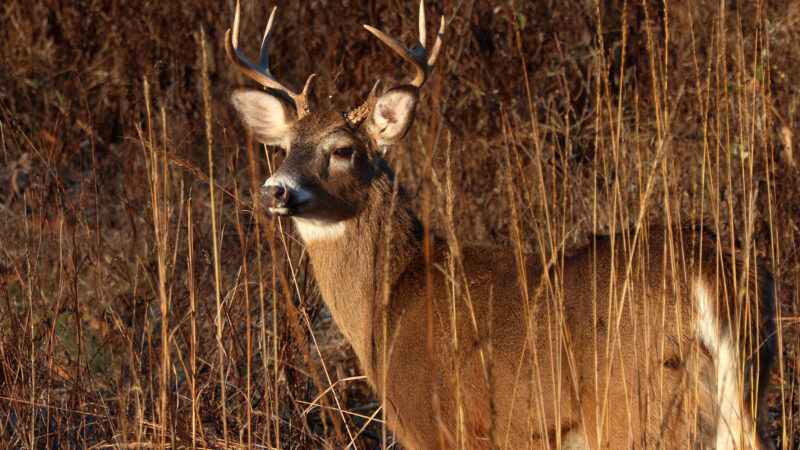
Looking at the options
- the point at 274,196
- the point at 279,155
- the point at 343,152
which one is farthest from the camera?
the point at 279,155

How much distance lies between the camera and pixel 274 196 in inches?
127

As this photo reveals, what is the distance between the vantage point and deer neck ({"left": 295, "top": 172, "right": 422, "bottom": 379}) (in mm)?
3484

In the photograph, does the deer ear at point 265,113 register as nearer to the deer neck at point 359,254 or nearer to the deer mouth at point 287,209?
Result: the deer neck at point 359,254

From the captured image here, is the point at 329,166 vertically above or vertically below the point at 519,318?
above

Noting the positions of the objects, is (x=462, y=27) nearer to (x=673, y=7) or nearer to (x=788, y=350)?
(x=673, y=7)

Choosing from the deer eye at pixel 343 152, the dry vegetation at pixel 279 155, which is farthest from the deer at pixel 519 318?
the dry vegetation at pixel 279 155

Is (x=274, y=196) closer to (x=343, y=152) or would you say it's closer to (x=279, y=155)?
(x=343, y=152)

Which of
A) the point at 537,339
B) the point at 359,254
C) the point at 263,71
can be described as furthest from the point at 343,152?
the point at 537,339

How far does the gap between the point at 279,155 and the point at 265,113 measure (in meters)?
0.21

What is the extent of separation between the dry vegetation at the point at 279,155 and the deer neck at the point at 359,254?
0.37 meters

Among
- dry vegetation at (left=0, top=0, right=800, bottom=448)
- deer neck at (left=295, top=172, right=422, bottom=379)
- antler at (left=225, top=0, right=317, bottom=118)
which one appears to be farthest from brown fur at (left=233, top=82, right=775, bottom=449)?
dry vegetation at (left=0, top=0, right=800, bottom=448)

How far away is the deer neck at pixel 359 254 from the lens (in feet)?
11.4

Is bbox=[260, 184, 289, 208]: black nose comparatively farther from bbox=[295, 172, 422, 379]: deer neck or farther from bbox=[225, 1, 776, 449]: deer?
bbox=[295, 172, 422, 379]: deer neck

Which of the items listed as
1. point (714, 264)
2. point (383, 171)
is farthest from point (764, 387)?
point (383, 171)
